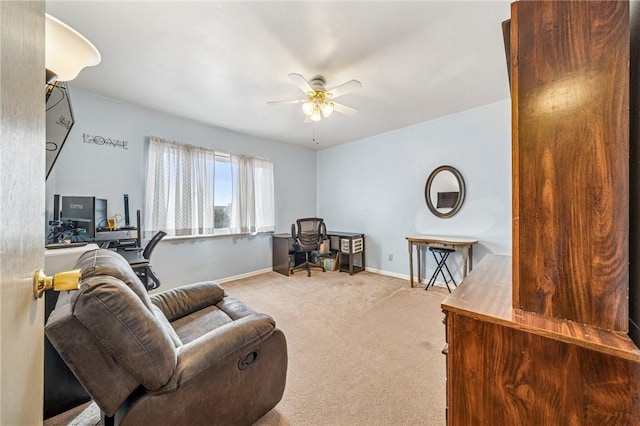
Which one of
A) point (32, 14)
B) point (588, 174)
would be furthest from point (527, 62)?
point (32, 14)

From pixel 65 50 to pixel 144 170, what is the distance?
8.46 ft

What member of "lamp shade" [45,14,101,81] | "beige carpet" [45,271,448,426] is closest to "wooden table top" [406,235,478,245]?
"beige carpet" [45,271,448,426]

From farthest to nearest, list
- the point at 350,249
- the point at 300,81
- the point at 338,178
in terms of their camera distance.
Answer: the point at 338,178 < the point at 350,249 < the point at 300,81

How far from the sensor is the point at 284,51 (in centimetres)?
206

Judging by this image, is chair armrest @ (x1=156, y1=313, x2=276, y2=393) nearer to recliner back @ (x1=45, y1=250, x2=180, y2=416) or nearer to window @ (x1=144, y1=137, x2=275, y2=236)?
recliner back @ (x1=45, y1=250, x2=180, y2=416)

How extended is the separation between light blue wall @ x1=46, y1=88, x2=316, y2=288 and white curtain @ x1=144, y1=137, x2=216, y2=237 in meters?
0.13

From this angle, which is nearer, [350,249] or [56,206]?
[56,206]

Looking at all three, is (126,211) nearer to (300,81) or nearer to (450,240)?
(300,81)

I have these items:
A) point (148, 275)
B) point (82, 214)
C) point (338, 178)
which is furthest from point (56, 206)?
point (338, 178)

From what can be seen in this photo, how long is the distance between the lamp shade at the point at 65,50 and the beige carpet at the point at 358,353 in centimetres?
188

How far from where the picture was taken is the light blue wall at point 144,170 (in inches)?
110

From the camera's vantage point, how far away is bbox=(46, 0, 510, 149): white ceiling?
5.49 ft

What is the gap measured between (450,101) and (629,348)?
10.4 ft

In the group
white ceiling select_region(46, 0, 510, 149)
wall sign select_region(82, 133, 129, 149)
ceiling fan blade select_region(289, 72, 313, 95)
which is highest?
white ceiling select_region(46, 0, 510, 149)
